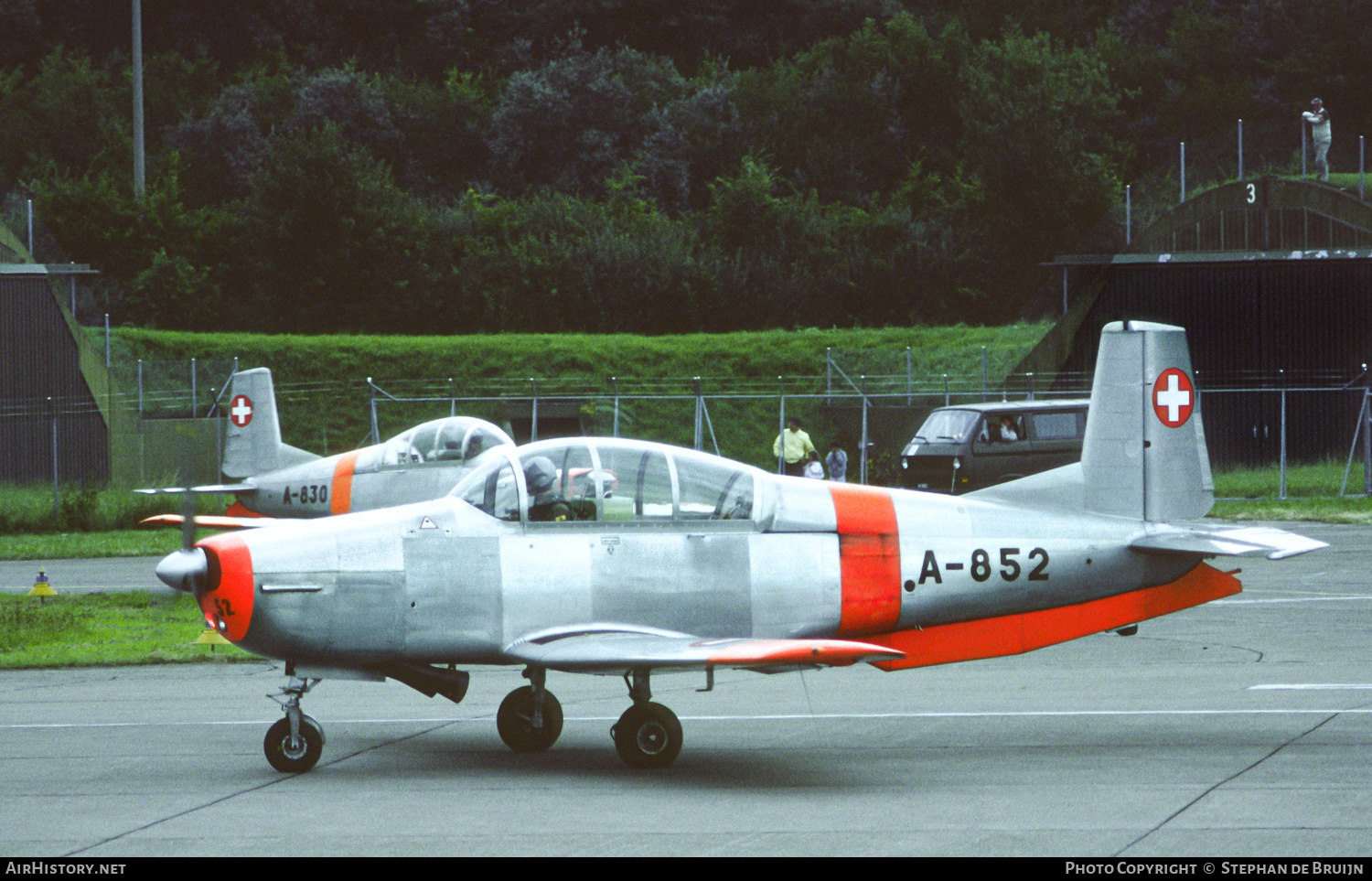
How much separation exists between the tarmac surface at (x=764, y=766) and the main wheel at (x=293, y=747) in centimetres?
9

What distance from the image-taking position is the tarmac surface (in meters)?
7.64

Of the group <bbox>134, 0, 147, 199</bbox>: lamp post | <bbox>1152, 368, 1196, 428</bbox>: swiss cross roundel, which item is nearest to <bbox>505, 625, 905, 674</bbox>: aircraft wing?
<bbox>1152, 368, 1196, 428</bbox>: swiss cross roundel

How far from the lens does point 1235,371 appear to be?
3872 centimetres

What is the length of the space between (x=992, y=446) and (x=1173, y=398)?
570 inches

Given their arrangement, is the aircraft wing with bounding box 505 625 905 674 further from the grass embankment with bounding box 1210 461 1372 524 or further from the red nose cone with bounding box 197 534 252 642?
the grass embankment with bounding box 1210 461 1372 524

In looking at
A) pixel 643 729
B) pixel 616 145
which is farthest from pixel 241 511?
pixel 616 145

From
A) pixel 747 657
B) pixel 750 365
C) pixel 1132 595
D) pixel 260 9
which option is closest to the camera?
pixel 747 657

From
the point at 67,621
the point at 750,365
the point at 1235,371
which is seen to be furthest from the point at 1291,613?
the point at 750,365

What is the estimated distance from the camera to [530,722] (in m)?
10.2

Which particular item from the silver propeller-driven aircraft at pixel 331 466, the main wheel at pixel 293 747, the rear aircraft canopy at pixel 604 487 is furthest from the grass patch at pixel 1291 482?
the main wheel at pixel 293 747

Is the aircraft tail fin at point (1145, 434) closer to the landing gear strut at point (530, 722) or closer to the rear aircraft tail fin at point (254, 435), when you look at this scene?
the landing gear strut at point (530, 722)

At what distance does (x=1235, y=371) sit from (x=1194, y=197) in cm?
445

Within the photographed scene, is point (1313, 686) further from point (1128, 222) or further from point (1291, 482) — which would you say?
point (1128, 222)
